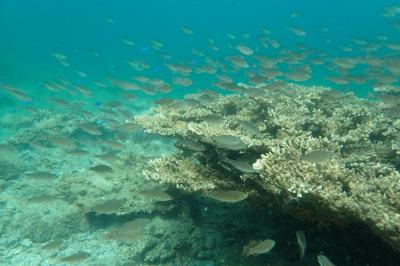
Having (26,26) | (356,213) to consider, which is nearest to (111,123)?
(356,213)

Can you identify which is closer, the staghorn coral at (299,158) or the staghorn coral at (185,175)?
the staghorn coral at (299,158)

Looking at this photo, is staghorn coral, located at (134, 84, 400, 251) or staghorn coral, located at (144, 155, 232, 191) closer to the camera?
staghorn coral, located at (134, 84, 400, 251)

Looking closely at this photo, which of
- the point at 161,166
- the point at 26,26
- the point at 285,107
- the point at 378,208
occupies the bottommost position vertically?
the point at 161,166

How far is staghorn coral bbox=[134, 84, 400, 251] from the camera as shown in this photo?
4.30 metres

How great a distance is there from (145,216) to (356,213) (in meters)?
4.56

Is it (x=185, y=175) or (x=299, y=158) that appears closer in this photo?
(x=299, y=158)

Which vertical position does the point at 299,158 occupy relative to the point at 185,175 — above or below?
above

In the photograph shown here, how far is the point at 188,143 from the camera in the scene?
629cm

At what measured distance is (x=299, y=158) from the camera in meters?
5.25

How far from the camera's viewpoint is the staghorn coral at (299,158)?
4301mm

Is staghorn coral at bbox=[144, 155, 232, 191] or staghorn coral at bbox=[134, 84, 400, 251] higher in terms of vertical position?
staghorn coral at bbox=[134, 84, 400, 251]

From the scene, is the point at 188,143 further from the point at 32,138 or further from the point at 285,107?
the point at 32,138

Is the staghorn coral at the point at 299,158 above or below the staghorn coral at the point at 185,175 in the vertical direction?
above

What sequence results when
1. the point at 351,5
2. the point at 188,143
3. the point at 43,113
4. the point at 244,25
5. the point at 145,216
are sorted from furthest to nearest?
the point at 244,25
the point at 351,5
the point at 43,113
the point at 145,216
the point at 188,143
